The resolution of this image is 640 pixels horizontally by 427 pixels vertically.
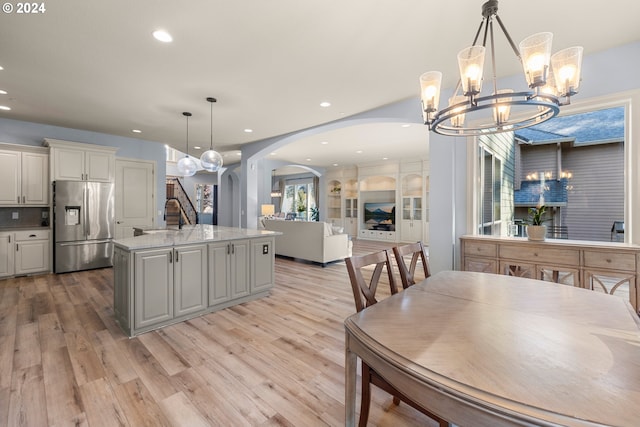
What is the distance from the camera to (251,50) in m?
2.67

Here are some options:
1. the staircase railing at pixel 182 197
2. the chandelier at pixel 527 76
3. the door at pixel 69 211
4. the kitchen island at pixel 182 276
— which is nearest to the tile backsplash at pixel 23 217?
the door at pixel 69 211

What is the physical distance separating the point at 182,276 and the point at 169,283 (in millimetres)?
138

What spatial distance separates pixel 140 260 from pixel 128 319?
1.86 ft

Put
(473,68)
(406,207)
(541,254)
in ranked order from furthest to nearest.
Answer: (406,207), (541,254), (473,68)

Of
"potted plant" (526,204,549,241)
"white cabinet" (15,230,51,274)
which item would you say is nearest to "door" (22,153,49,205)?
"white cabinet" (15,230,51,274)

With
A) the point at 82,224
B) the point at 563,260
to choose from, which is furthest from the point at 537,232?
the point at 82,224

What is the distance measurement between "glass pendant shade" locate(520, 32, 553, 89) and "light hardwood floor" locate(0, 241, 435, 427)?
75.4 inches

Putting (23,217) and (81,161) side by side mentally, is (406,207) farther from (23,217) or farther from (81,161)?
(23,217)

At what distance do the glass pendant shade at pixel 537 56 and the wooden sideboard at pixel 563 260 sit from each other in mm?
2069

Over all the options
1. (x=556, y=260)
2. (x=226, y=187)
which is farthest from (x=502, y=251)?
(x=226, y=187)

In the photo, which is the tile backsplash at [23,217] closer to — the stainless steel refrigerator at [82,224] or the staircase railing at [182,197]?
the stainless steel refrigerator at [82,224]

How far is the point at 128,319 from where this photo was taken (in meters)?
2.65

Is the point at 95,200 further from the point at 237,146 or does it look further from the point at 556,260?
the point at 556,260

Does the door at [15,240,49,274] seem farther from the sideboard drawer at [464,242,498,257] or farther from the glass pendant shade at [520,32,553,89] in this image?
the glass pendant shade at [520,32,553,89]
